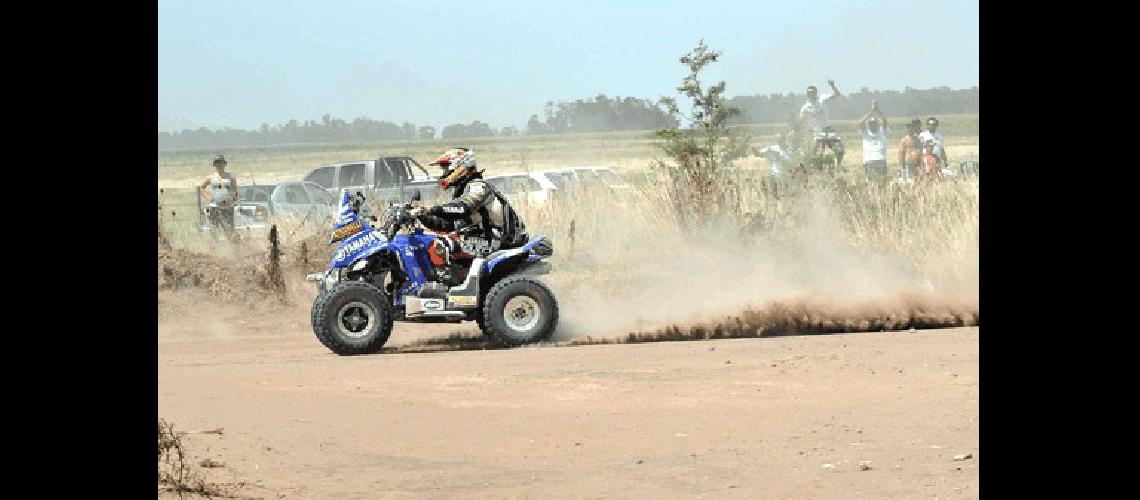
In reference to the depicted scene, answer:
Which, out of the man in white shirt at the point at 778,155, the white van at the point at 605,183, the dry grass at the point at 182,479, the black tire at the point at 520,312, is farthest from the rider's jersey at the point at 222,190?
the dry grass at the point at 182,479

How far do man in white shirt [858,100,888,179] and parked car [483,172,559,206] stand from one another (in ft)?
17.2

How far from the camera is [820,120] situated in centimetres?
2564

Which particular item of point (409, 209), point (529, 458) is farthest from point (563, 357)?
point (529, 458)

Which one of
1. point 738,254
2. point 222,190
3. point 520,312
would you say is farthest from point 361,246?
point 222,190

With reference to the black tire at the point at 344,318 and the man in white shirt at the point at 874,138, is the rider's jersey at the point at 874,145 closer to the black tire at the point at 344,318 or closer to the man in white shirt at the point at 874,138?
the man in white shirt at the point at 874,138

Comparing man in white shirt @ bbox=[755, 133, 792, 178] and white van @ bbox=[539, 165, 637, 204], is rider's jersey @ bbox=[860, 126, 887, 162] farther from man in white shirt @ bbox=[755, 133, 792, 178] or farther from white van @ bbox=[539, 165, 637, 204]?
white van @ bbox=[539, 165, 637, 204]

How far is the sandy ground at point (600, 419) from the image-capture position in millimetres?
8367

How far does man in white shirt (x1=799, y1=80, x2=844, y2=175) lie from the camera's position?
2488cm

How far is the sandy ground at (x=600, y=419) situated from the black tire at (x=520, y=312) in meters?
0.26
